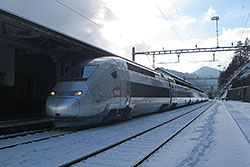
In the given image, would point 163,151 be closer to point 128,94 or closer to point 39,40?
point 128,94

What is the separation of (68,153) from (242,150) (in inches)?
164

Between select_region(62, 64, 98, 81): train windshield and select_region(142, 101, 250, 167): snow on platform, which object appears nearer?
select_region(142, 101, 250, 167): snow on platform

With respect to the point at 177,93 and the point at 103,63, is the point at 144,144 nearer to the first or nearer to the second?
the point at 103,63

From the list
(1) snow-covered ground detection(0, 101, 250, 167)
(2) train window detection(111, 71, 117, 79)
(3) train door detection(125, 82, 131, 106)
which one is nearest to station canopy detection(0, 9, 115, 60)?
(2) train window detection(111, 71, 117, 79)

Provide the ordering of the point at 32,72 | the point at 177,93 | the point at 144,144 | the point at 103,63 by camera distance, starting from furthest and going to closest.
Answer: the point at 177,93
the point at 32,72
the point at 103,63
the point at 144,144

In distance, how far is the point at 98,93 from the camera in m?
9.16

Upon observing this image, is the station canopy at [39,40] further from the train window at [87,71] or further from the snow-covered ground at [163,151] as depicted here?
the snow-covered ground at [163,151]

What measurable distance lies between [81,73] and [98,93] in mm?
1123

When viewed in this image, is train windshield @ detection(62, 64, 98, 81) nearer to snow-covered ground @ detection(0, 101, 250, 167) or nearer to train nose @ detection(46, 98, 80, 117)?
train nose @ detection(46, 98, 80, 117)

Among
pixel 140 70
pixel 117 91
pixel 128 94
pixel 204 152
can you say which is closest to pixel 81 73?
pixel 117 91

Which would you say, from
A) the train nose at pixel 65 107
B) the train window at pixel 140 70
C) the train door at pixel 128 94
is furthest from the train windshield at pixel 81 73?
the train window at pixel 140 70

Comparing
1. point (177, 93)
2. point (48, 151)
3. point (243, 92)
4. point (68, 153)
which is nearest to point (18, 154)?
point (48, 151)

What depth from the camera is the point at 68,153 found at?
5.47 metres

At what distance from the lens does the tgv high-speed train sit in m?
8.34
